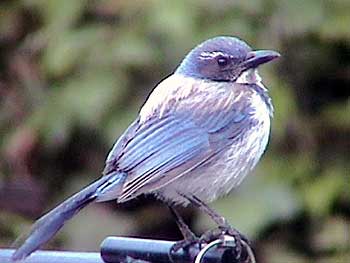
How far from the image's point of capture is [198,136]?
471 cm

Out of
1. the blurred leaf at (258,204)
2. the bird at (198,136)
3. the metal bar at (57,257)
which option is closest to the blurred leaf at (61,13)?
the blurred leaf at (258,204)

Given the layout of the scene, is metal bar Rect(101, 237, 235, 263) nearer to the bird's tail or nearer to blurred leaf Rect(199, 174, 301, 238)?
the bird's tail

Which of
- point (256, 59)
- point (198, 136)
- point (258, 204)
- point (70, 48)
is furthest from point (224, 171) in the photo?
point (70, 48)

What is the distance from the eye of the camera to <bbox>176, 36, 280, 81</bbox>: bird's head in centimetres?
486

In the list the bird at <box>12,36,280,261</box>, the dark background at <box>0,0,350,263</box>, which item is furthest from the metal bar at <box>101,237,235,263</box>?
the dark background at <box>0,0,350,263</box>

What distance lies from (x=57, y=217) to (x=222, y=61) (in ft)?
3.35

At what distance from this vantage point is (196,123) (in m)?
4.74

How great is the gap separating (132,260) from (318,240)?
2708 millimetres

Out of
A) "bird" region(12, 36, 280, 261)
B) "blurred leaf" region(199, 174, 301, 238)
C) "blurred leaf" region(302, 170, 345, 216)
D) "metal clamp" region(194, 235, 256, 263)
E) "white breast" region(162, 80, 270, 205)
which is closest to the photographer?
"metal clamp" region(194, 235, 256, 263)

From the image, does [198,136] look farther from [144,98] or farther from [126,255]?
[144,98]

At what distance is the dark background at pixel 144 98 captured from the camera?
20.3ft

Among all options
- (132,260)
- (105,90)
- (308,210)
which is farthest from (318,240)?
(132,260)

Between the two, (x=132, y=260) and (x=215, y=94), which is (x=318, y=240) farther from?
(x=132, y=260)

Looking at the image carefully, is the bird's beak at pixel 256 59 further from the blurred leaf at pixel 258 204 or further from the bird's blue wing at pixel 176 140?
the blurred leaf at pixel 258 204
